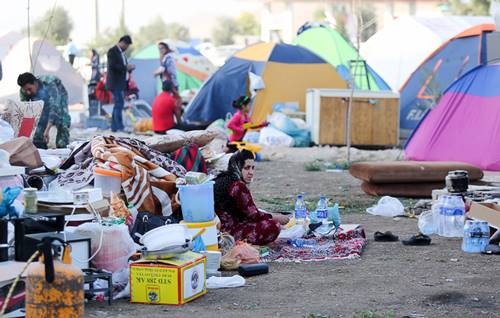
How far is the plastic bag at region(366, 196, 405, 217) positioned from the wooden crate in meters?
7.02

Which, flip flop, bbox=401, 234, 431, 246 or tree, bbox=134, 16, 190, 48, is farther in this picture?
tree, bbox=134, 16, 190, 48

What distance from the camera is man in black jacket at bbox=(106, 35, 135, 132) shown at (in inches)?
733

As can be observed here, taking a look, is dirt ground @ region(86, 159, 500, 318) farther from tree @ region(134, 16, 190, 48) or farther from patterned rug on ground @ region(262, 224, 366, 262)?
tree @ region(134, 16, 190, 48)

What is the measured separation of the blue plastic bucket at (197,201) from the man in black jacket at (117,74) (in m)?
11.7

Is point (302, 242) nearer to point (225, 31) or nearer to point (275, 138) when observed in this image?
point (275, 138)

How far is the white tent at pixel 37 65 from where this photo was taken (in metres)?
22.7

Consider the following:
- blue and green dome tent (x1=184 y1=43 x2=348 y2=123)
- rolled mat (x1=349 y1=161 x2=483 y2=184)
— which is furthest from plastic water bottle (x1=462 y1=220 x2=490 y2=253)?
blue and green dome tent (x1=184 y1=43 x2=348 y2=123)

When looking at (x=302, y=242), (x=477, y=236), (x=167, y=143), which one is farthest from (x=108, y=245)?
(x=167, y=143)

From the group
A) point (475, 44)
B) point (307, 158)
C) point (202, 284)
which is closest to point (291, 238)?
point (202, 284)

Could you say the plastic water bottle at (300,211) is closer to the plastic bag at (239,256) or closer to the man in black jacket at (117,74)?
the plastic bag at (239,256)

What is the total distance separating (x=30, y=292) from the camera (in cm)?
477

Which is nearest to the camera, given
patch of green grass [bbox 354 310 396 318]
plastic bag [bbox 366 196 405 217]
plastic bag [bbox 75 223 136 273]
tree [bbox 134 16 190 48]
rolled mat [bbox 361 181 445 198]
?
patch of green grass [bbox 354 310 396 318]

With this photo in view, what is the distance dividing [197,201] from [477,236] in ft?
7.57

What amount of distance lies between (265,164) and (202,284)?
8.59m
